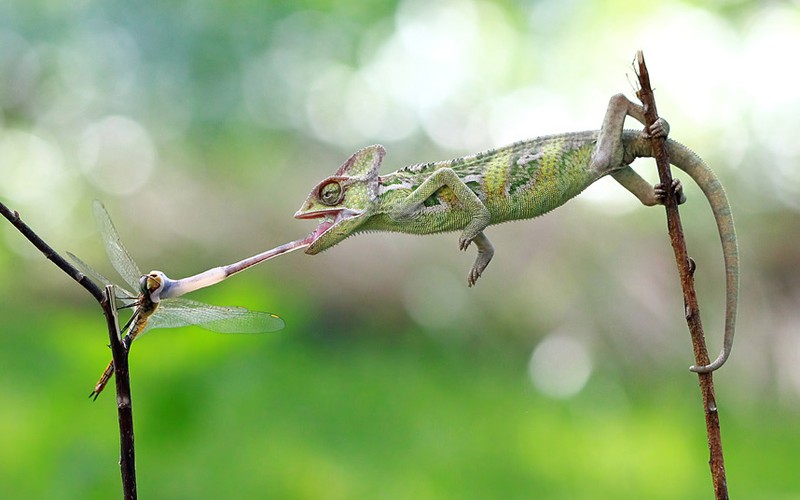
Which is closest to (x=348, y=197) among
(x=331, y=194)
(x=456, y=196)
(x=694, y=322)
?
(x=331, y=194)

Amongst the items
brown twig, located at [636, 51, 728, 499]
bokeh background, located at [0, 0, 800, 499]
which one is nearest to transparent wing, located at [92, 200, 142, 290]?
brown twig, located at [636, 51, 728, 499]

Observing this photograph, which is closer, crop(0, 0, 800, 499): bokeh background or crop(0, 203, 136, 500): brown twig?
crop(0, 203, 136, 500): brown twig

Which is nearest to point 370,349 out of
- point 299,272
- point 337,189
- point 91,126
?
point 299,272

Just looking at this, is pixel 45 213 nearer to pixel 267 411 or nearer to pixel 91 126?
pixel 91 126

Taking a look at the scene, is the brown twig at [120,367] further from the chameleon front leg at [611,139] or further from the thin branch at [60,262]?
the chameleon front leg at [611,139]

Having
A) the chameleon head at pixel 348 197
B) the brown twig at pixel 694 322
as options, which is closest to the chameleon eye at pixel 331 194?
the chameleon head at pixel 348 197

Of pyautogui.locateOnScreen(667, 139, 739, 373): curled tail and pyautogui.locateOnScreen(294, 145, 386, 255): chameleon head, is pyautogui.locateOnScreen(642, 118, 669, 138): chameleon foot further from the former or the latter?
pyautogui.locateOnScreen(294, 145, 386, 255): chameleon head

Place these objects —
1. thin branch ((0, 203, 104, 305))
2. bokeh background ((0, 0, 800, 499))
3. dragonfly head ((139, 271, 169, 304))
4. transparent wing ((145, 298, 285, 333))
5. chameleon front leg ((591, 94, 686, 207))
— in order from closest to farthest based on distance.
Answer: thin branch ((0, 203, 104, 305)) < dragonfly head ((139, 271, 169, 304)) < transparent wing ((145, 298, 285, 333)) < chameleon front leg ((591, 94, 686, 207)) < bokeh background ((0, 0, 800, 499))

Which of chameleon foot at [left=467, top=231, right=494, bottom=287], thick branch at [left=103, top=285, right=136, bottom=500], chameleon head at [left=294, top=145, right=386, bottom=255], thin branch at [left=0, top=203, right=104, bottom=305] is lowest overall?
thick branch at [left=103, top=285, right=136, bottom=500]
